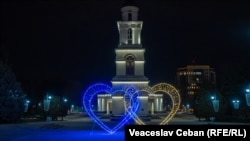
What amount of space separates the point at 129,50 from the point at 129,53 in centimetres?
48

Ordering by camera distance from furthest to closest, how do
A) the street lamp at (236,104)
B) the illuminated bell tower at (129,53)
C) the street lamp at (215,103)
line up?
the illuminated bell tower at (129,53) < the street lamp at (215,103) < the street lamp at (236,104)

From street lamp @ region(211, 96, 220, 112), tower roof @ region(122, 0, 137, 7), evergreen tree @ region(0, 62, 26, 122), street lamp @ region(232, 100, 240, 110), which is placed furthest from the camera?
tower roof @ region(122, 0, 137, 7)

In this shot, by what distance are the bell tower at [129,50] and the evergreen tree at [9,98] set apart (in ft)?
62.2

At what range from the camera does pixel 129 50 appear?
6169cm

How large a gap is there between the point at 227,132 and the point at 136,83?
5251cm

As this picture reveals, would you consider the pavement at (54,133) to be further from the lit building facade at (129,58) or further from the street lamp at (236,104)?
the lit building facade at (129,58)

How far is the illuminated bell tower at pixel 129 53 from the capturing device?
202ft

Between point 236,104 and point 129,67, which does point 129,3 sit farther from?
point 236,104

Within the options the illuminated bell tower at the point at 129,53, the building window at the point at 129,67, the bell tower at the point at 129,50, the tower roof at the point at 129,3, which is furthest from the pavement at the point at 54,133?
the tower roof at the point at 129,3

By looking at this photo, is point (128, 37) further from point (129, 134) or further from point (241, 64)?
point (129, 134)

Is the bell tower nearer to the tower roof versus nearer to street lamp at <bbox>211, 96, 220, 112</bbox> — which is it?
the tower roof

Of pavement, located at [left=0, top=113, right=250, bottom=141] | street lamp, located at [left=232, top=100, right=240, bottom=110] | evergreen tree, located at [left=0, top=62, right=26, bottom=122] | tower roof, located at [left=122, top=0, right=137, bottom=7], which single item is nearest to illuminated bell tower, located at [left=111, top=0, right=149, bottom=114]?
tower roof, located at [left=122, top=0, right=137, bottom=7]

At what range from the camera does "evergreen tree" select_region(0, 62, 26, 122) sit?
44094 mm

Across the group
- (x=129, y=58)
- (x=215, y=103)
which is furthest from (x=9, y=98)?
(x=215, y=103)
